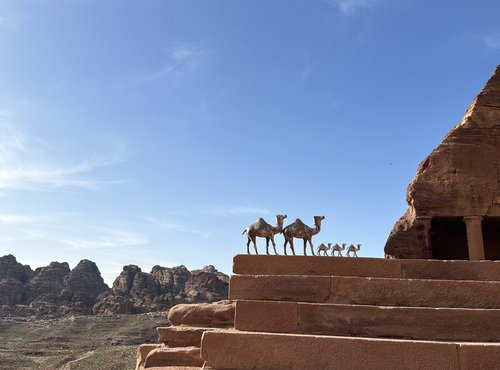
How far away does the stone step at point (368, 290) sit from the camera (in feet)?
24.3

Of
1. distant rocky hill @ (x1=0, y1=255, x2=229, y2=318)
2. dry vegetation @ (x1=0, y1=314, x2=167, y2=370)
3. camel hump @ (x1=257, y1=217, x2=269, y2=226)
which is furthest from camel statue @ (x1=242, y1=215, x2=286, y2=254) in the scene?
distant rocky hill @ (x1=0, y1=255, x2=229, y2=318)

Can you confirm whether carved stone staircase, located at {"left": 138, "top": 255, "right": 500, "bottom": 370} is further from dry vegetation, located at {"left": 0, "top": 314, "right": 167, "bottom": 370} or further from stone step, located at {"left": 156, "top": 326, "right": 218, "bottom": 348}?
dry vegetation, located at {"left": 0, "top": 314, "right": 167, "bottom": 370}

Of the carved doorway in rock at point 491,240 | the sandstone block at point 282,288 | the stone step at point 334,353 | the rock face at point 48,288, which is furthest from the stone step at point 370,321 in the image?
the rock face at point 48,288

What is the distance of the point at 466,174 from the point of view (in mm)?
16734

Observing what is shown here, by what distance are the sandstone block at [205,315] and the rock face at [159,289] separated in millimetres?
77649

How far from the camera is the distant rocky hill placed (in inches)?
3593

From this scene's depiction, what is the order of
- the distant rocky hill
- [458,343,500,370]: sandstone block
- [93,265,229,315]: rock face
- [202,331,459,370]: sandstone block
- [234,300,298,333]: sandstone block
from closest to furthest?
1. [458,343,500,370]: sandstone block
2. [202,331,459,370]: sandstone block
3. [234,300,298,333]: sandstone block
4. [93,265,229,315]: rock face
5. the distant rocky hill

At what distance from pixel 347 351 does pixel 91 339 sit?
64967 mm

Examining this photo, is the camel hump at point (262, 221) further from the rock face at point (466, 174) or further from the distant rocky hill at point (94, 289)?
the distant rocky hill at point (94, 289)

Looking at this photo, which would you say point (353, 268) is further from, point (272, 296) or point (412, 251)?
point (412, 251)

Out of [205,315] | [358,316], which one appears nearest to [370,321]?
[358,316]

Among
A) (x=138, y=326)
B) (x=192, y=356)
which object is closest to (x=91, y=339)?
(x=138, y=326)

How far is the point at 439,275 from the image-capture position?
822cm

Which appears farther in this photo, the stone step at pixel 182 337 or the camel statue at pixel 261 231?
the camel statue at pixel 261 231
